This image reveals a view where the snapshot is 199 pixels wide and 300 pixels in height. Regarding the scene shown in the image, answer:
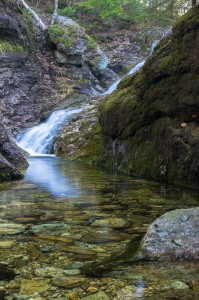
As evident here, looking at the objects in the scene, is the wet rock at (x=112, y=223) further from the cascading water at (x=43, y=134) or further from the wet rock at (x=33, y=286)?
the cascading water at (x=43, y=134)

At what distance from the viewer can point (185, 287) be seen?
7.45 ft

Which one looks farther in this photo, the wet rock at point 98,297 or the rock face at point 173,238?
the rock face at point 173,238

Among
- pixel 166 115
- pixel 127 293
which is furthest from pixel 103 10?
pixel 127 293

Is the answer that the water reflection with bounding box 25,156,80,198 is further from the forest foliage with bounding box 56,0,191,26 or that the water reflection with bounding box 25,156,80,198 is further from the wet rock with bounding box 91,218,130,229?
the forest foliage with bounding box 56,0,191,26

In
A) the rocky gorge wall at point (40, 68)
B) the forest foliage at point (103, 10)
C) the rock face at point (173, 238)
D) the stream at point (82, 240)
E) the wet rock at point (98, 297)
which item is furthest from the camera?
the forest foliage at point (103, 10)

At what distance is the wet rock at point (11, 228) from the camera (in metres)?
3.47

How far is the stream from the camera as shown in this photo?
226 cm

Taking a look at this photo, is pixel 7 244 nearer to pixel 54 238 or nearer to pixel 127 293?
pixel 54 238

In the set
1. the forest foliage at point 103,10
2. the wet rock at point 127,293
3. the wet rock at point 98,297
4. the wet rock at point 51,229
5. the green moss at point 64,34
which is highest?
the forest foliage at point 103,10

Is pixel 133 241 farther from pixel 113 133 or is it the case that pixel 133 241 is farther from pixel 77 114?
pixel 77 114

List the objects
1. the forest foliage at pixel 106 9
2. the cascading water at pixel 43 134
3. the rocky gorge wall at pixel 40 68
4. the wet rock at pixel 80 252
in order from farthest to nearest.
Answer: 1. the forest foliage at pixel 106 9
2. the rocky gorge wall at pixel 40 68
3. the cascading water at pixel 43 134
4. the wet rock at pixel 80 252

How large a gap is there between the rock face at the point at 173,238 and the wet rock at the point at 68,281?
66 cm

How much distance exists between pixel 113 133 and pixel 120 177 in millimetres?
2306

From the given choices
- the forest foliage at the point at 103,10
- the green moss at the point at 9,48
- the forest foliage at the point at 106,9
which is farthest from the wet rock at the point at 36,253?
the forest foliage at the point at 103,10
